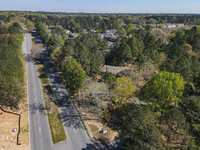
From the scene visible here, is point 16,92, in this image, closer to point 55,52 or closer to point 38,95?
point 38,95

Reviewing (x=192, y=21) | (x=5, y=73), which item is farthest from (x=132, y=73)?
(x=192, y=21)

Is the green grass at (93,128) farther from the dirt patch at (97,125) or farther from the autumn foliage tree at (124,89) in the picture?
the autumn foliage tree at (124,89)

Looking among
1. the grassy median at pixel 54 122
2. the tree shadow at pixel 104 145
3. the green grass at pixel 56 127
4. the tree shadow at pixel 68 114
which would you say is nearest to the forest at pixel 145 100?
the tree shadow at pixel 104 145

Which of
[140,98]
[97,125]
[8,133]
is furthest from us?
[140,98]

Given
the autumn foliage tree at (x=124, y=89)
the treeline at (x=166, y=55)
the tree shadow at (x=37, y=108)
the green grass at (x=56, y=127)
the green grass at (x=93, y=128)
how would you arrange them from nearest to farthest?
the green grass at (x=56, y=127)
the green grass at (x=93, y=128)
the autumn foliage tree at (x=124, y=89)
the tree shadow at (x=37, y=108)
the treeline at (x=166, y=55)

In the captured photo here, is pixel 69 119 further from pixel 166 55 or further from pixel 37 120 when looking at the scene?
pixel 166 55

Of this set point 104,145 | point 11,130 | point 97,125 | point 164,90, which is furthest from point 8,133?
point 164,90

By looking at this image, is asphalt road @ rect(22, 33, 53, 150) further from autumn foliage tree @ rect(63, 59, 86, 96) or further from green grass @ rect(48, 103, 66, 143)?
autumn foliage tree @ rect(63, 59, 86, 96)

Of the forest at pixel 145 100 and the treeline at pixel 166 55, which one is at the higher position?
the treeline at pixel 166 55

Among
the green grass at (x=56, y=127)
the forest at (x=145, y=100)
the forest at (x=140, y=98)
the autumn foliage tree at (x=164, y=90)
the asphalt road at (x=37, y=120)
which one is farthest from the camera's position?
the green grass at (x=56, y=127)

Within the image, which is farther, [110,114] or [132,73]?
[132,73]

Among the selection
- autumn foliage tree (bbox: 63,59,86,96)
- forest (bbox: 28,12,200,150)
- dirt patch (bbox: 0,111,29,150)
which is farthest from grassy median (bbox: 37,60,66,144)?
forest (bbox: 28,12,200,150)
